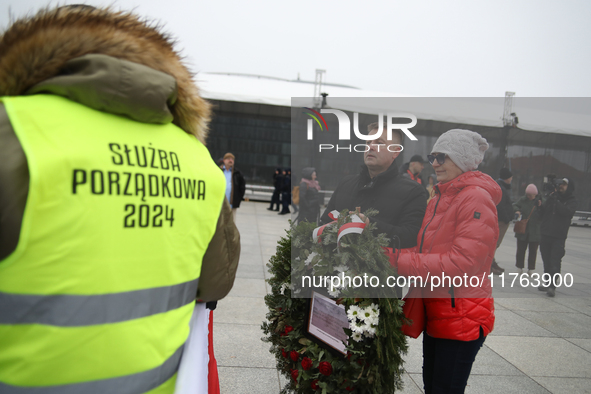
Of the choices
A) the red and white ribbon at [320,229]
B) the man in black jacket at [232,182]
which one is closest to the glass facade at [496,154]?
the red and white ribbon at [320,229]

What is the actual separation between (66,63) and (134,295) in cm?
69

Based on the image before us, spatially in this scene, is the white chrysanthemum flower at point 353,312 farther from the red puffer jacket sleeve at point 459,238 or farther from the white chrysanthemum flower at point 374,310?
the red puffer jacket sleeve at point 459,238

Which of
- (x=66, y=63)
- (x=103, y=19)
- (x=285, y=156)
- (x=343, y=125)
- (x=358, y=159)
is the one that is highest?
(x=103, y=19)

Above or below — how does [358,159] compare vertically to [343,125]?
below

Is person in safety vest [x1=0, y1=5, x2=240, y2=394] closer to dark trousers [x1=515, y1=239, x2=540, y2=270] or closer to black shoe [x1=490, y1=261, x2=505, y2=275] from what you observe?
black shoe [x1=490, y1=261, x2=505, y2=275]

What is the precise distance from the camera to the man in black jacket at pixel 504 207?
2104 mm

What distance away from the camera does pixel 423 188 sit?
2.12 metres

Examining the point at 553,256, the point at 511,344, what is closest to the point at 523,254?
the point at 553,256

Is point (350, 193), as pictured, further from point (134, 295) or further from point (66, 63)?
point (66, 63)

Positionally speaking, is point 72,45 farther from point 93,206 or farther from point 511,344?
point 511,344

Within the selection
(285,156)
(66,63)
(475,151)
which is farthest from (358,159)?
(285,156)

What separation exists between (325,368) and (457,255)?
94 centimetres

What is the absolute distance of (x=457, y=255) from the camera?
2.04 m

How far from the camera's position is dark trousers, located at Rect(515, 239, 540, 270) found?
87.3 inches
